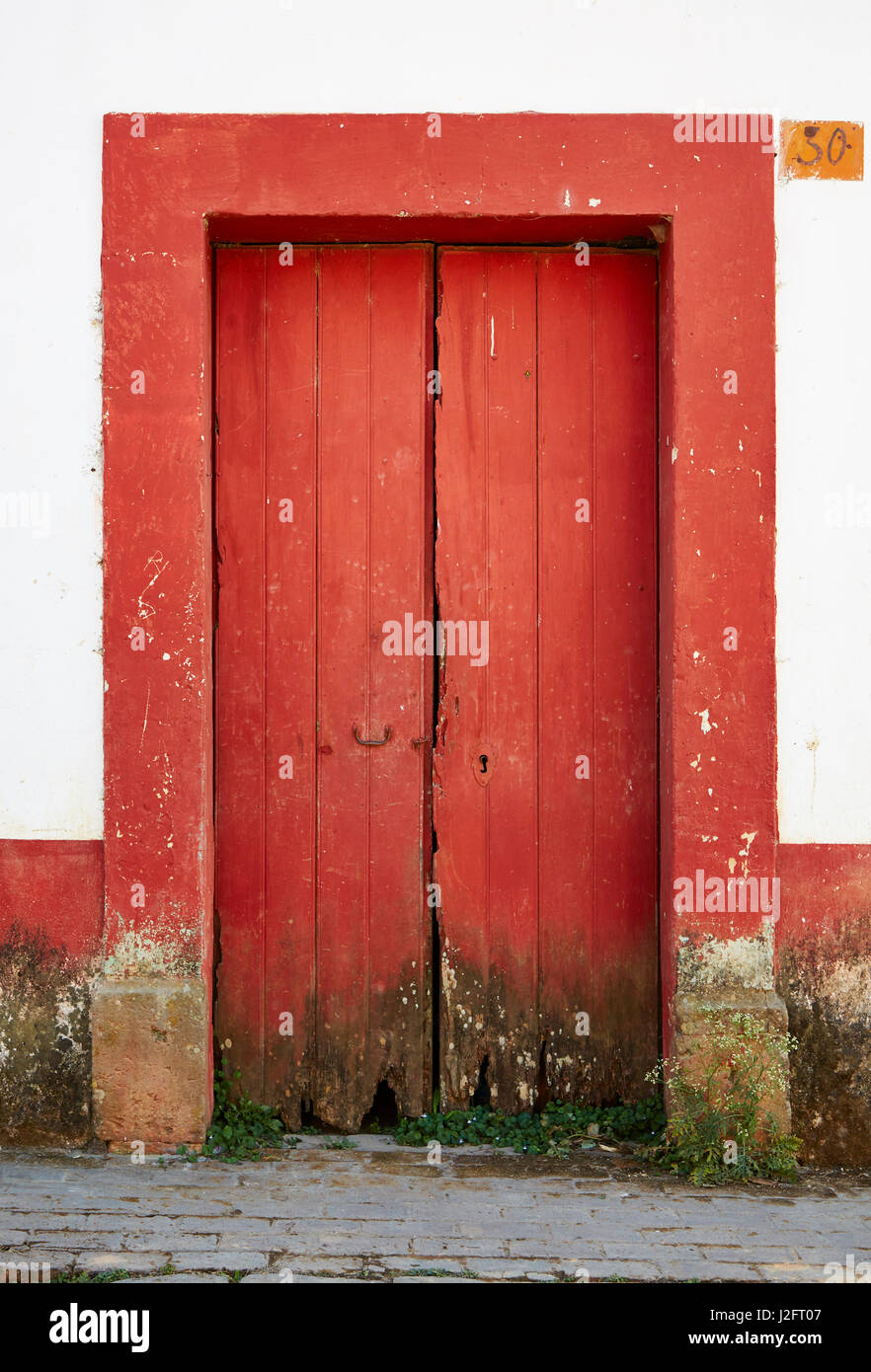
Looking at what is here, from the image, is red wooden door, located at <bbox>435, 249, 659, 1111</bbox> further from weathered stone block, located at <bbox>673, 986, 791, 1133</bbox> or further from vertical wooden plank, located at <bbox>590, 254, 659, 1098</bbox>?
weathered stone block, located at <bbox>673, 986, 791, 1133</bbox>

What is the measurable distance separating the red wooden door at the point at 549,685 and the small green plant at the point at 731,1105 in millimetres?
316

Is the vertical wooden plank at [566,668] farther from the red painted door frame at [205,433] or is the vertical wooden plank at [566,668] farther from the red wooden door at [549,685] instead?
the red painted door frame at [205,433]

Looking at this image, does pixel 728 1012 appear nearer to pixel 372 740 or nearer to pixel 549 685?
pixel 549 685

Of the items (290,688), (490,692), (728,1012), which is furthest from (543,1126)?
(290,688)

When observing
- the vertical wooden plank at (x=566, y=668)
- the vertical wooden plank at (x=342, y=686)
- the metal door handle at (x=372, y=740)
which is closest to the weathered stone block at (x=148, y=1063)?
the vertical wooden plank at (x=342, y=686)

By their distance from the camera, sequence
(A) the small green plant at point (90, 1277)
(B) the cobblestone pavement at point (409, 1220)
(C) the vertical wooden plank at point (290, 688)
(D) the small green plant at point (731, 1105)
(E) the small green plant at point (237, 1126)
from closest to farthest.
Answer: (A) the small green plant at point (90, 1277) < (B) the cobblestone pavement at point (409, 1220) < (D) the small green plant at point (731, 1105) < (E) the small green plant at point (237, 1126) < (C) the vertical wooden plank at point (290, 688)

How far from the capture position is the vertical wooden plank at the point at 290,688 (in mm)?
3879

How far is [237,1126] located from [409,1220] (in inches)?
31.4

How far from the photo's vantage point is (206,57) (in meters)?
3.62

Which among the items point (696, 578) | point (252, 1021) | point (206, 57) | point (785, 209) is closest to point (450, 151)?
point (206, 57)

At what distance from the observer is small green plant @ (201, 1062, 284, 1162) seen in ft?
11.9

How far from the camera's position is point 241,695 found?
3895 mm

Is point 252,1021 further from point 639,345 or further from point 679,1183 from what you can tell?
point 639,345

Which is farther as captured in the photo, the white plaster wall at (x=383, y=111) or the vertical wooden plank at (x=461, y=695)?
the vertical wooden plank at (x=461, y=695)
